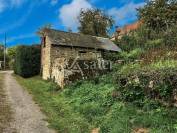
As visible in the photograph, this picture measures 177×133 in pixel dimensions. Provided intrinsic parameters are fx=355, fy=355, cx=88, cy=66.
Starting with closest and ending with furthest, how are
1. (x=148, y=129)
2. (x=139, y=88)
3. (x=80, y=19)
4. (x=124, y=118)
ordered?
(x=148, y=129)
(x=124, y=118)
(x=139, y=88)
(x=80, y=19)

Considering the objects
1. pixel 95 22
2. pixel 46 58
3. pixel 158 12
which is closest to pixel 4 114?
pixel 46 58

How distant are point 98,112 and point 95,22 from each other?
46.6 meters

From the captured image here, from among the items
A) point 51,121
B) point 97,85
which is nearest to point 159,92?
point 51,121

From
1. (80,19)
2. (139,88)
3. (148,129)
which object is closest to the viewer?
(148,129)

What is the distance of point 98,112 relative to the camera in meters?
15.0

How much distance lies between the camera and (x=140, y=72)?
14.9m

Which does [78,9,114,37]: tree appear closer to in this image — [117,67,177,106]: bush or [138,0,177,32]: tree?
[138,0,177,32]: tree

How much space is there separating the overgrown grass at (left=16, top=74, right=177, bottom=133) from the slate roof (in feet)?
41.8

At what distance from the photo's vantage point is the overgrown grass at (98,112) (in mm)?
11945

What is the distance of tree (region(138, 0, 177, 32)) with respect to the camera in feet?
127

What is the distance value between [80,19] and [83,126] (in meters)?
50.5

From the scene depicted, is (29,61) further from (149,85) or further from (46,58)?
(149,85)

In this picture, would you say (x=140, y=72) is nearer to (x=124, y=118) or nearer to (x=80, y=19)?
(x=124, y=118)

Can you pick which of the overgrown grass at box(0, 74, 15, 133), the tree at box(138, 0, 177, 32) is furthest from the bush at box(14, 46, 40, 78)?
the overgrown grass at box(0, 74, 15, 133)
